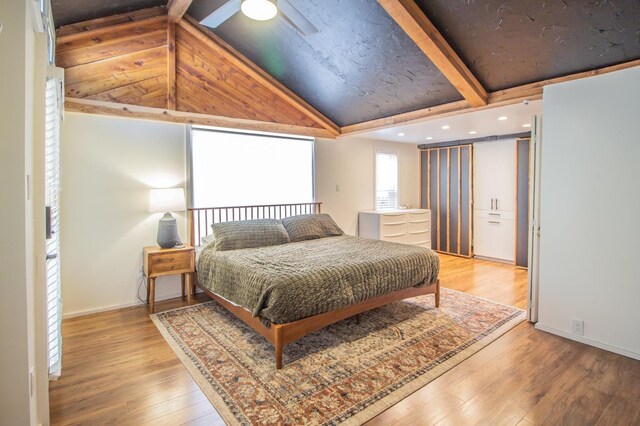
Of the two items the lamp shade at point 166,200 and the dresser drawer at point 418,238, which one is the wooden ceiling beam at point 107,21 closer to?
the lamp shade at point 166,200

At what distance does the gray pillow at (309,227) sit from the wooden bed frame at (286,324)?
560mm

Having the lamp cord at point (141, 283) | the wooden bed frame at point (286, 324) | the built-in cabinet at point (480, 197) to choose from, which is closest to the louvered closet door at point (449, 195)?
the built-in cabinet at point (480, 197)

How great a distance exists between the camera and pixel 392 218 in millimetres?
5816

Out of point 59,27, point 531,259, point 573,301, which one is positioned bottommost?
point 573,301

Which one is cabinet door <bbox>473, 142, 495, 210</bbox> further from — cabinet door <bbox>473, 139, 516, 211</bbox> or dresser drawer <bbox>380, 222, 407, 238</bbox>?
dresser drawer <bbox>380, 222, 407, 238</bbox>

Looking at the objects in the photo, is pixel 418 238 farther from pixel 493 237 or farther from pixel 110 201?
pixel 110 201

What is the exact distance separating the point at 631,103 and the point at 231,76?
399cm

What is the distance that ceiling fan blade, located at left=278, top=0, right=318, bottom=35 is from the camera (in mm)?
2362

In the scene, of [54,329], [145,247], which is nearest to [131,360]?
[54,329]

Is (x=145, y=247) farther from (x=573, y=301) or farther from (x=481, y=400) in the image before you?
(x=573, y=301)

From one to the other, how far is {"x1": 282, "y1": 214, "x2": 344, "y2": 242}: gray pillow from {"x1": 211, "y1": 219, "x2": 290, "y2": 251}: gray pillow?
14cm

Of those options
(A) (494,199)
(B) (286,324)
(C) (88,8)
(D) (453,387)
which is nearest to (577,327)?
(D) (453,387)

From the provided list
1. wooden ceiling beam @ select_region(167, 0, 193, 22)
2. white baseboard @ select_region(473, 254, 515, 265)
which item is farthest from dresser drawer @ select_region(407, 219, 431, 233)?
wooden ceiling beam @ select_region(167, 0, 193, 22)

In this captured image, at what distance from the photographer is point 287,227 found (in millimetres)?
4434
